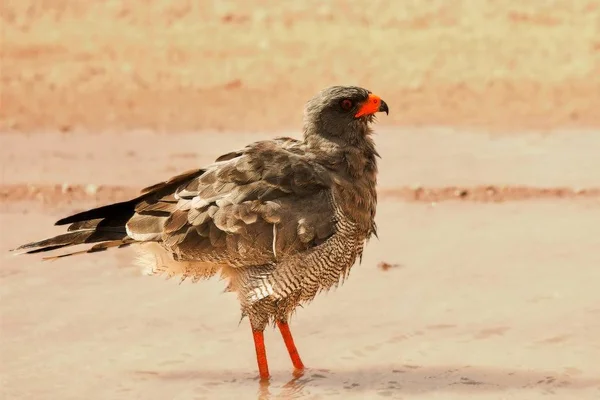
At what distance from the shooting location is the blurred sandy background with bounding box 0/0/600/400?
21.9 feet

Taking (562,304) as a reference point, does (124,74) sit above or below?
above

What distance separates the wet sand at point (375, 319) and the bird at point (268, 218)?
49 centimetres

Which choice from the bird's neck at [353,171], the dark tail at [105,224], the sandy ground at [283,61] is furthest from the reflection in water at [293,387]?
the sandy ground at [283,61]

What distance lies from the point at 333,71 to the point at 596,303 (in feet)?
24.7

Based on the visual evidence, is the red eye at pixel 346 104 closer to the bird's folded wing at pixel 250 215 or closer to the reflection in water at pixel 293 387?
the bird's folded wing at pixel 250 215

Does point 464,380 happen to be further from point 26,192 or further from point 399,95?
point 399,95

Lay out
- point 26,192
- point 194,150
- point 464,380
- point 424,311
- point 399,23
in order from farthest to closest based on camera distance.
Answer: point 399,23, point 194,150, point 26,192, point 424,311, point 464,380

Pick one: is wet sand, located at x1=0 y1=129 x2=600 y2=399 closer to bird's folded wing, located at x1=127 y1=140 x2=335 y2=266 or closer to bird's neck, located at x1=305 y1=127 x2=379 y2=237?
bird's folded wing, located at x1=127 y1=140 x2=335 y2=266

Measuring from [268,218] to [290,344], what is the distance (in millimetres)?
788

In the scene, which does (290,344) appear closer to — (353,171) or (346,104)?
(353,171)

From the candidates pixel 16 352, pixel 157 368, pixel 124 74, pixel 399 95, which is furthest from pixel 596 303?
pixel 124 74

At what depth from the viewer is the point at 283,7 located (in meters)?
16.5

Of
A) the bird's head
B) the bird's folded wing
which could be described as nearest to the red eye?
the bird's head

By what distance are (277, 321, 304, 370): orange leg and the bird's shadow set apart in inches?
2.2
